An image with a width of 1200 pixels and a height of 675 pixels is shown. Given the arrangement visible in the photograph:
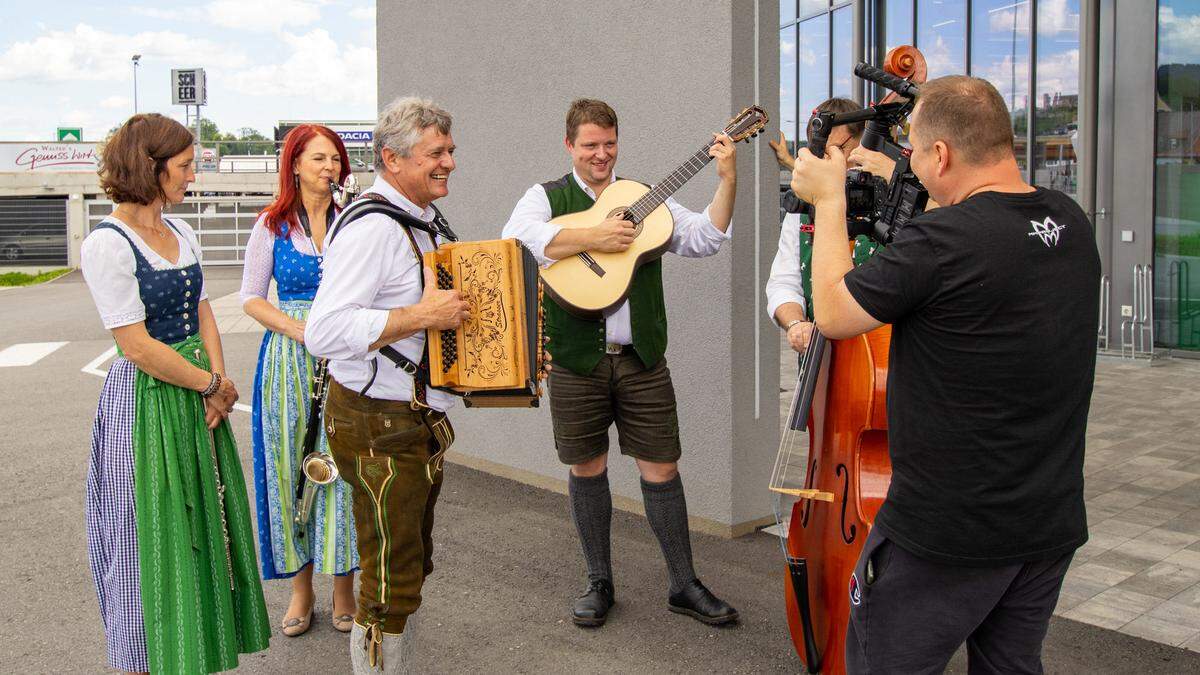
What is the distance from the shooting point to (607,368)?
163 inches

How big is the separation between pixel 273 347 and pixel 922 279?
9.34 ft

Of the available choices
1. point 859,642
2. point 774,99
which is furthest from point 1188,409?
point 859,642

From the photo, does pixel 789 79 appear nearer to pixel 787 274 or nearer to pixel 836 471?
pixel 787 274

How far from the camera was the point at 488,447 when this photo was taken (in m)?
6.81

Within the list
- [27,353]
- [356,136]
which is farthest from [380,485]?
[356,136]

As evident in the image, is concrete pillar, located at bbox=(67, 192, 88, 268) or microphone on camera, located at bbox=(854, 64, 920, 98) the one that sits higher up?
concrete pillar, located at bbox=(67, 192, 88, 268)

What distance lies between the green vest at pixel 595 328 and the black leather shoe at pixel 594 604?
90 centimetres

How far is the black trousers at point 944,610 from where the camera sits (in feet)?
7.27

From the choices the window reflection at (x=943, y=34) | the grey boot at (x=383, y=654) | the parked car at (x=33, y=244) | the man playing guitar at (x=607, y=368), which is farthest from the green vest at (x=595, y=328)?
the parked car at (x=33, y=244)

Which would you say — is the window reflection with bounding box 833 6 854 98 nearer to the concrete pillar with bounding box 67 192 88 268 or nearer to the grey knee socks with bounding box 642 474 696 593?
the grey knee socks with bounding box 642 474 696 593

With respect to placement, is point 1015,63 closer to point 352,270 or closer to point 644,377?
point 644,377

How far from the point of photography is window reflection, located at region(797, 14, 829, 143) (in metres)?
18.1

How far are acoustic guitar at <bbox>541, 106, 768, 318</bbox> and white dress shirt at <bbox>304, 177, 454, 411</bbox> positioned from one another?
100cm

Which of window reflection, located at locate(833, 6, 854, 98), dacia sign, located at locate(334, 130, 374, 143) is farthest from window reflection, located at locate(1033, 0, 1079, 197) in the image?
dacia sign, located at locate(334, 130, 374, 143)
